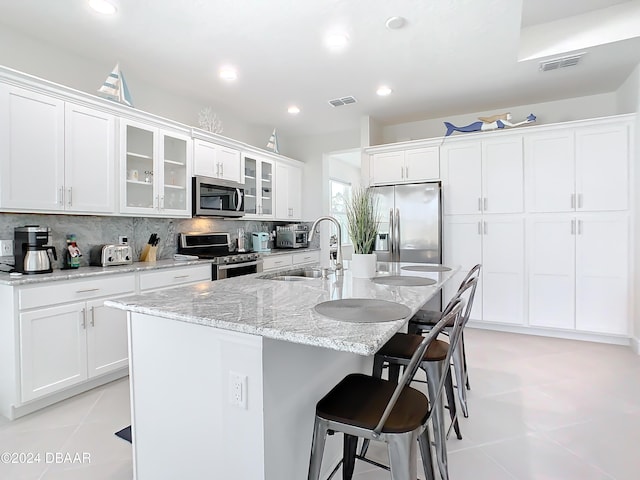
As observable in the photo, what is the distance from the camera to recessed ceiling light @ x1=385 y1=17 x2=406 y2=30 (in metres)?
2.50

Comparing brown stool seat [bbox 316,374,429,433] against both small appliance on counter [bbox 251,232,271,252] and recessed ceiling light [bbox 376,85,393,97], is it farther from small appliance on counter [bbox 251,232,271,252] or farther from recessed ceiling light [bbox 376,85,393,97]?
small appliance on counter [bbox 251,232,271,252]

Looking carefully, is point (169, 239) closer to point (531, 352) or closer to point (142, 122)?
point (142, 122)

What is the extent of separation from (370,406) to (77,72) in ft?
11.8

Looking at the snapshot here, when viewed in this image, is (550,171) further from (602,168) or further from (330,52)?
(330,52)

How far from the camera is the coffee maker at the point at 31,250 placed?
2447mm

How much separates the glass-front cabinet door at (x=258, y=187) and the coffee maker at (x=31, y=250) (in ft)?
7.70

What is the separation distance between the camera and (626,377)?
9.29 feet

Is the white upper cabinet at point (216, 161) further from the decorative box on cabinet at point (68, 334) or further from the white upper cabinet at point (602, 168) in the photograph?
the white upper cabinet at point (602, 168)

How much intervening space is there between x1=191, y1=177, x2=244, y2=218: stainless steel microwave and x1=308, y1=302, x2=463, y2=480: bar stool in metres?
2.94

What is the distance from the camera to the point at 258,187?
15.8 ft

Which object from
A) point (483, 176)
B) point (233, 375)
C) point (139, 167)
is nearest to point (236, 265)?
point (139, 167)

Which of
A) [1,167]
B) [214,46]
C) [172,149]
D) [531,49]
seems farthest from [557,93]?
[1,167]

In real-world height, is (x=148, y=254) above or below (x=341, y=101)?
below

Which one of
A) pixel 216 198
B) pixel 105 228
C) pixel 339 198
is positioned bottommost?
pixel 105 228
